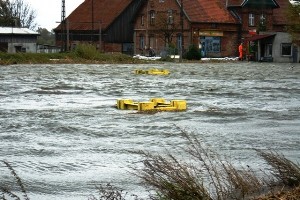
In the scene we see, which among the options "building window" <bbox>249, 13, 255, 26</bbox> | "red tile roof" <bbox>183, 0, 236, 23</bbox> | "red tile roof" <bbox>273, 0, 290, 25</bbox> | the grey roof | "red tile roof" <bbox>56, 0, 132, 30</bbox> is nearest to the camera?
"red tile roof" <bbox>183, 0, 236, 23</bbox>

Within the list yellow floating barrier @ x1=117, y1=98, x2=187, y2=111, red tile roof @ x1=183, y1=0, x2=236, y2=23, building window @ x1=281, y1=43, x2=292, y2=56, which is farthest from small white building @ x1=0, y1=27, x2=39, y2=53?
yellow floating barrier @ x1=117, y1=98, x2=187, y2=111

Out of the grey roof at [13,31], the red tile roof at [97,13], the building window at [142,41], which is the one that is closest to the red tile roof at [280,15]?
the building window at [142,41]

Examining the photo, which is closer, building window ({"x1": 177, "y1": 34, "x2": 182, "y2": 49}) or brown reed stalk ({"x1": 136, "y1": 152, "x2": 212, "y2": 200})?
brown reed stalk ({"x1": 136, "y1": 152, "x2": 212, "y2": 200})

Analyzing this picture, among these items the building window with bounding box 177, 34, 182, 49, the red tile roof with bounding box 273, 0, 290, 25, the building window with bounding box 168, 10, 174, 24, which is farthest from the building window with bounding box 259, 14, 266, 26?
the building window with bounding box 168, 10, 174, 24

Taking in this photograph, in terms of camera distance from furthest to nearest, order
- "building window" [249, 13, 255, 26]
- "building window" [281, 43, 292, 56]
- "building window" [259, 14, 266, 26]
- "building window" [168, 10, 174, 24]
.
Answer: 1. "building window" [249, 13, 255, 26]
2. "building window" [259, 14, 266, 26]
3. "building window" [168, 10, 174, 24]
4. "building window" [281, 43, 292, 56]

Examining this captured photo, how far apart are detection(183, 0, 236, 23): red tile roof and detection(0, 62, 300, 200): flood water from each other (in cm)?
5112

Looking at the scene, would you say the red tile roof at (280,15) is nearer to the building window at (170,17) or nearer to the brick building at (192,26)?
the brick building at (192,26)

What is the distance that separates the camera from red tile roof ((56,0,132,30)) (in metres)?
82.1

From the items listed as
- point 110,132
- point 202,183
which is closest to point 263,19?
point 110,132

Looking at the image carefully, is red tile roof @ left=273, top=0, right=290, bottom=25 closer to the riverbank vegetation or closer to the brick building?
the brick building

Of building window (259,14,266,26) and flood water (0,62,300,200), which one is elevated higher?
building window (259,14,266,26)

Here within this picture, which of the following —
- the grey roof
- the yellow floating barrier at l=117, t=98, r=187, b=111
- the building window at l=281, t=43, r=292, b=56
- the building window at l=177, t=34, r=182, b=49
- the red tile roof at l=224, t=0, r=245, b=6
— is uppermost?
the red tile roof at l=224, t=0, r=245, b=6

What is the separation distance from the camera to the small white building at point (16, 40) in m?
75.3

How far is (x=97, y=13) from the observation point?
8450 cm
